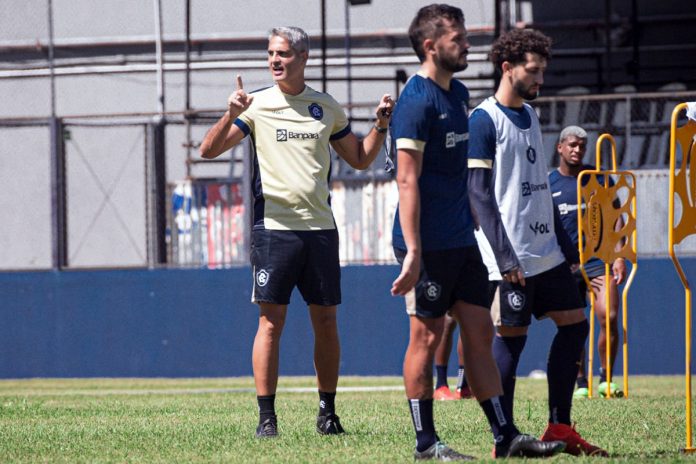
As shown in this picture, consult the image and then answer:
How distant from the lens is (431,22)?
5.79 metres

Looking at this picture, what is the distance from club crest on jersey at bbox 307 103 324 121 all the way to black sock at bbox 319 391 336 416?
1.55 meters

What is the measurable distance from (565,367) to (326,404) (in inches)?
63.6

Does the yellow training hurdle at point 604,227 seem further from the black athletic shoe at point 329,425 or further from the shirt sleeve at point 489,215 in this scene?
the shirt sleeve at point 489,215

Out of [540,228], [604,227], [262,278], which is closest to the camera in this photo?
[540,228]

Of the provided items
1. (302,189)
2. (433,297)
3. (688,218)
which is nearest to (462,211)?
(433,297)

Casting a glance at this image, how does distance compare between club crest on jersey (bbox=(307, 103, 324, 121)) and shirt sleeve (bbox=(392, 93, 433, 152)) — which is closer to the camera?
shirt sleeve (bbox=(392, 93, 433, 152))

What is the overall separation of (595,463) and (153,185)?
1136cm

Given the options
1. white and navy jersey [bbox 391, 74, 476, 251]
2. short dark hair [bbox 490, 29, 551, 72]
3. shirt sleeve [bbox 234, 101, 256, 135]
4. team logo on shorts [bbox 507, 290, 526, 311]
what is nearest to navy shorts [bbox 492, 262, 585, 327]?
team logo on shorts [bbox 507, 290, 526, 311]

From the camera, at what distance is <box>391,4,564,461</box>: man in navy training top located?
5699 millimetres

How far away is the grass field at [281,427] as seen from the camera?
20.6ft

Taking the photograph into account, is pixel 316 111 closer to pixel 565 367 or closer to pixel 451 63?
pixel 451 63

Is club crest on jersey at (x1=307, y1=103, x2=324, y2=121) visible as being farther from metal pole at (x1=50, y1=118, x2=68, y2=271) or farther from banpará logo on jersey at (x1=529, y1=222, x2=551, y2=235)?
metal pole at (x1=50, y1=118, x2=68, y2=271)

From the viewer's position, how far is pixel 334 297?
745cm

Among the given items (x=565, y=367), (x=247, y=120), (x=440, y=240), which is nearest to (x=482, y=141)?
(x=440, y=240)
